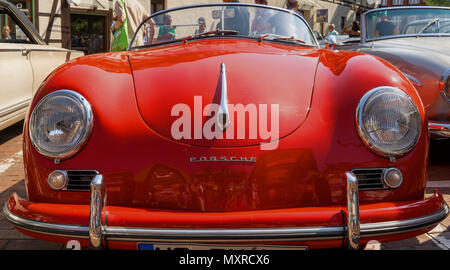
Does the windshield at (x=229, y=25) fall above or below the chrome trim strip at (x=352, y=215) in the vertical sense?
above

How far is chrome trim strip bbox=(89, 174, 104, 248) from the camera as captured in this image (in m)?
1.59

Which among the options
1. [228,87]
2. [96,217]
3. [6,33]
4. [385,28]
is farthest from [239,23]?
[6,33]

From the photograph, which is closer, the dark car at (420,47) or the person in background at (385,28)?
the dark car at (420,47)

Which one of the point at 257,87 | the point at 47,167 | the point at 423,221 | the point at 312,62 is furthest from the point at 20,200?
the point at 423,221

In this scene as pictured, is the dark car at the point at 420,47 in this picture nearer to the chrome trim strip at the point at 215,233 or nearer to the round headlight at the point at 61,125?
the chrome trim strip at the point at 215,233

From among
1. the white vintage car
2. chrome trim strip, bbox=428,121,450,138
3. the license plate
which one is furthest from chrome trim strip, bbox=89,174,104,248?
the white vintage car

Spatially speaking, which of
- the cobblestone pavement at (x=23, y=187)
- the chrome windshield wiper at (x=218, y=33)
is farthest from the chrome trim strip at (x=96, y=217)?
the chrome windshield wiper at (x=218, y=33)

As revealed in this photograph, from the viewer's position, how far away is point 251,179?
1714mm

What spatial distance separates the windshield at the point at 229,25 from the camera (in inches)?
116

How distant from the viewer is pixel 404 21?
5.20 m

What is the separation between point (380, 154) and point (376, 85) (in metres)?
0.31

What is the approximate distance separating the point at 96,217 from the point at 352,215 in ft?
2.89

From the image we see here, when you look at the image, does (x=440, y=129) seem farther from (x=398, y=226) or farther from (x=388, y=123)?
(x=398, y=226)
